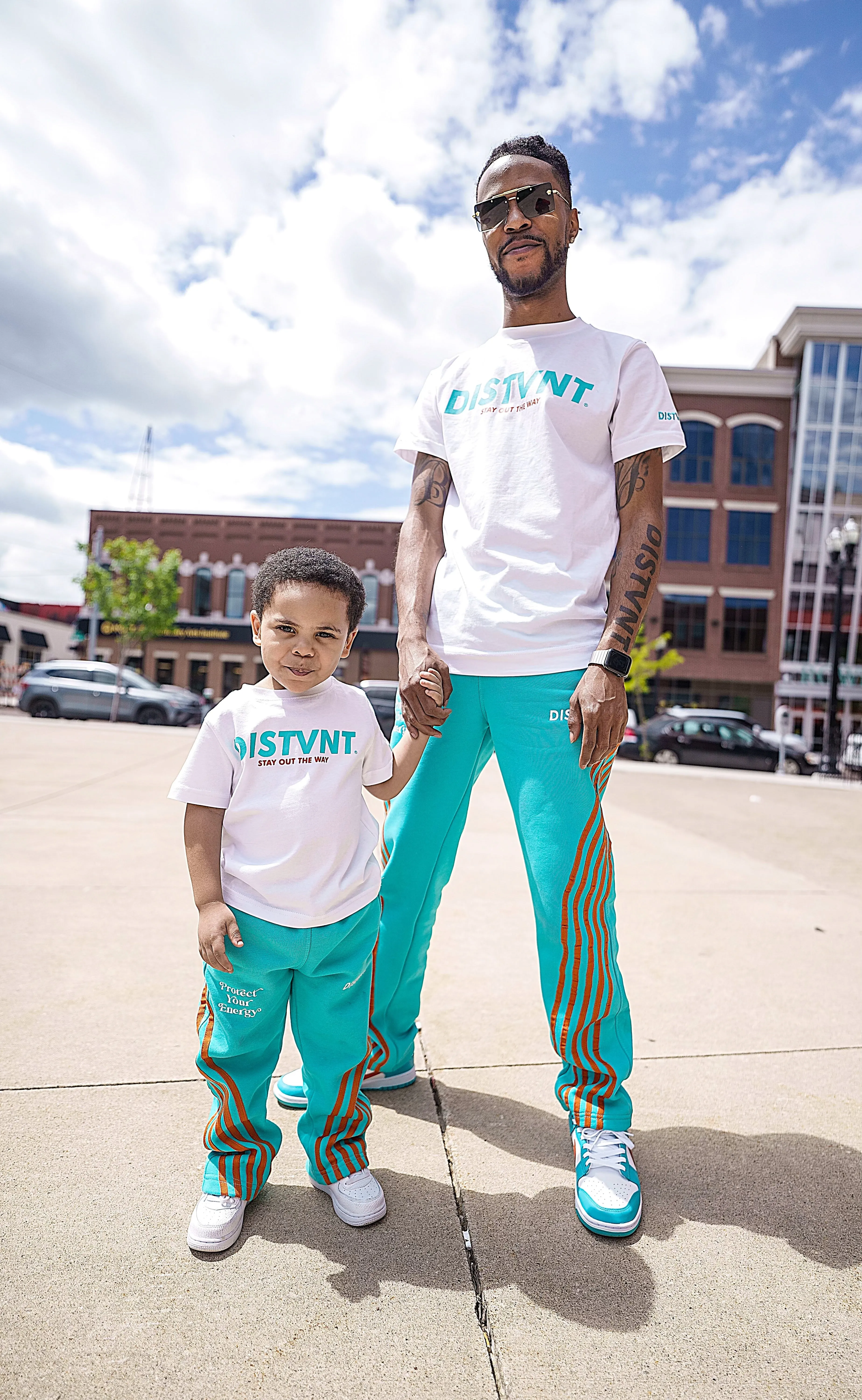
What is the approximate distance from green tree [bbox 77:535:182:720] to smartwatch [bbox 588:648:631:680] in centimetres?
2771

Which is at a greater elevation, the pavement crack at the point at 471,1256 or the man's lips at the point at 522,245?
the man's lips at the point at 522,245

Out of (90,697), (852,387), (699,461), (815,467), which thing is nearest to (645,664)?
(699,461)

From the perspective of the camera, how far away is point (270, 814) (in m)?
1.62

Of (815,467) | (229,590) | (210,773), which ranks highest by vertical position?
(815,467)

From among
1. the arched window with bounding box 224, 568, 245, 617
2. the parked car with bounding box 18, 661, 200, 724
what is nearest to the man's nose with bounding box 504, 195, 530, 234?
the parked car with bounding box 18, 661, 200, 724

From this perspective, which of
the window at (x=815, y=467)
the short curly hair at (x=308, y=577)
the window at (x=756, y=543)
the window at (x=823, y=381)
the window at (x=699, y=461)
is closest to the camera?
the short curly hair at (x=308, y=577)

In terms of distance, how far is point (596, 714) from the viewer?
5.75 ft

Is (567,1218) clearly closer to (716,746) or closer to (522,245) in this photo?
(522,245)

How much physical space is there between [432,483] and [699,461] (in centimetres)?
3350

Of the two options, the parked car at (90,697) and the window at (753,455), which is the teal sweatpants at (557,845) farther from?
the window at (753,455)

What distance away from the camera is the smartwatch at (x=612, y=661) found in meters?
1.78

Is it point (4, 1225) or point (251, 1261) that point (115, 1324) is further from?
point (4, 1225)

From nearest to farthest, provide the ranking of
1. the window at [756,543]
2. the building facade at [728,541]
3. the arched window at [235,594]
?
the building facade at [728,541], the window at [756,543], the arched window at [235,594]

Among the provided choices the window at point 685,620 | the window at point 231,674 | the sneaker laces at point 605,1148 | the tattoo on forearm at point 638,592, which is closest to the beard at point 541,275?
the tattoo on forearm at point 638,592
